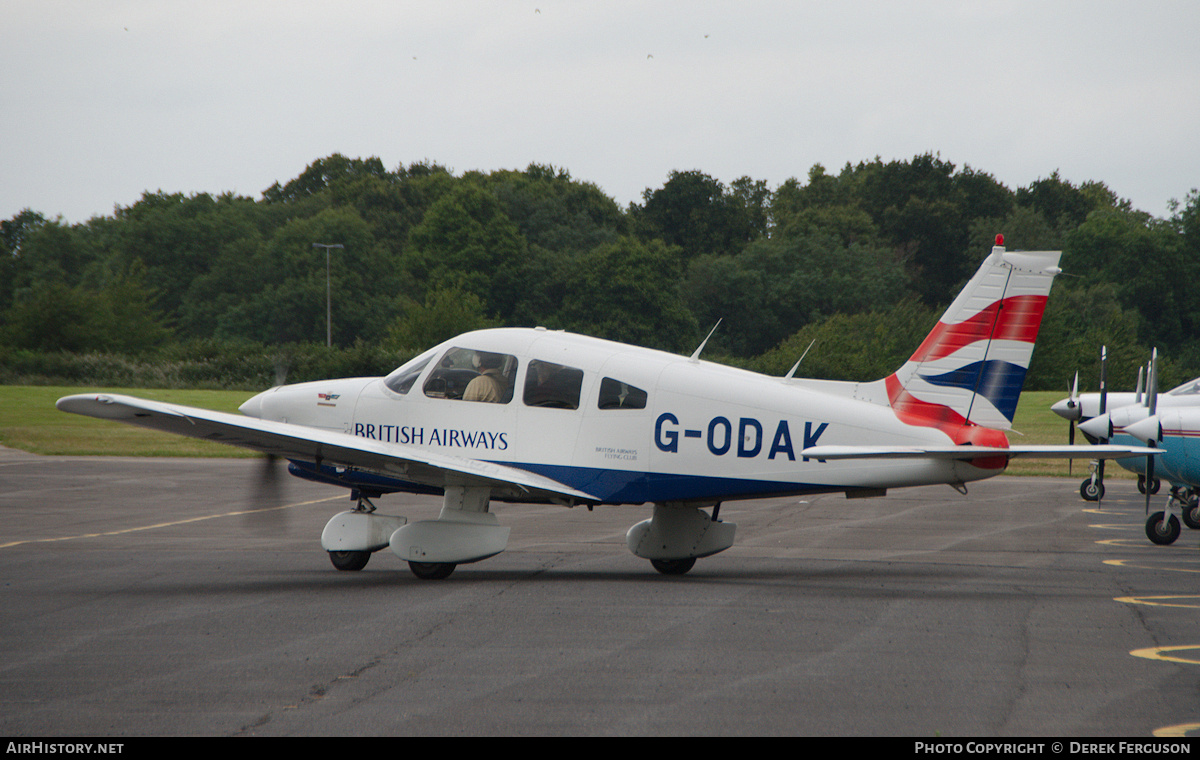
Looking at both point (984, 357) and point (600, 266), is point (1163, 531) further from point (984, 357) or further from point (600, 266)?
point (600, 266)

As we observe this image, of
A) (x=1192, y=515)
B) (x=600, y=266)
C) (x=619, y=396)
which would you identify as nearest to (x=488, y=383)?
(x=619, y=396)

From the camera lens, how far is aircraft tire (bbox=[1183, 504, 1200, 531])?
52.8 feet

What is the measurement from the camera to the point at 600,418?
10898 mm

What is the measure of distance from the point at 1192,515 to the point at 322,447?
13219mm

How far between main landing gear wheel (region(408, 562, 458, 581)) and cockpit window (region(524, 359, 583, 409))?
1.88 metres

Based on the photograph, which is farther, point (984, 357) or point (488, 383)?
point (488, 383)

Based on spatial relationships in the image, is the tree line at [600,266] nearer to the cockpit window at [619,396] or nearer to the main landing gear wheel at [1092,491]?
the main landing gear wheel at [1092,491]

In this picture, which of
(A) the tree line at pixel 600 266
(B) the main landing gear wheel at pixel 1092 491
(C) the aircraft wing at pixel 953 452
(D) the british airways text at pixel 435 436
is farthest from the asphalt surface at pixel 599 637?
(A) the tree line at pixel 600 266

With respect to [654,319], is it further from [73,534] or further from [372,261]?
[73,534]

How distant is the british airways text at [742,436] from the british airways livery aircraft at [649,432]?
0.05ft

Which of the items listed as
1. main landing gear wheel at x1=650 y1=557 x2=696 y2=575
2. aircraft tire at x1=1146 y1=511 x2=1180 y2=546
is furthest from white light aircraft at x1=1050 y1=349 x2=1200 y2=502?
main landing gear wheel at x1=650 y1=557 x2=696 y2=575

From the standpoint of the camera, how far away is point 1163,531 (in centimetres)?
1441

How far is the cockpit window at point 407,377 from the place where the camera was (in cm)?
1169

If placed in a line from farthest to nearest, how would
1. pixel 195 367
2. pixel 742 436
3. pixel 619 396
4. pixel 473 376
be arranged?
pixel 195 367 → pixel 473 376 → pixel 619 396 → pixel 742 436
